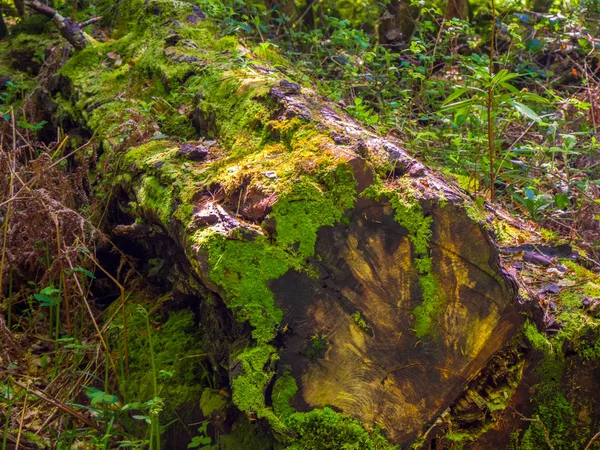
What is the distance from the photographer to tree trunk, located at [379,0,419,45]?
7.50 metres

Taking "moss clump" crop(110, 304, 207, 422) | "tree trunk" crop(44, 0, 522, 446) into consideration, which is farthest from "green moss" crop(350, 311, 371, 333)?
"moss clump" crop(110, 304, 207, 422)

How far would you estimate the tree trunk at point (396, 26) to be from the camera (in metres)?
7.50

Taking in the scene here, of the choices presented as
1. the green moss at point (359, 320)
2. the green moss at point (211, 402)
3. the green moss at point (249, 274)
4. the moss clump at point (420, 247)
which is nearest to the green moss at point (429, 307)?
the moss clump at point (420, 247)

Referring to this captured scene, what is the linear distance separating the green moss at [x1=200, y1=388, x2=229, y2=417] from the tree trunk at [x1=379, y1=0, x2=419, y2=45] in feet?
19.8

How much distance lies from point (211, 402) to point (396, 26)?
6.34m

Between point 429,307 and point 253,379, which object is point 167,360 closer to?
point 253,379

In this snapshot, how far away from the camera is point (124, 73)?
420 centimetres

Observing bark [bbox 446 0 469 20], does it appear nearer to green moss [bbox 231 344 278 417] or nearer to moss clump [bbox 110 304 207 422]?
moss clump [bbox 110 304 207 422]

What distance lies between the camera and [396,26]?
7.58m

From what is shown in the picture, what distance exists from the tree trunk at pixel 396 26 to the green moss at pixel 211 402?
602 centimetres

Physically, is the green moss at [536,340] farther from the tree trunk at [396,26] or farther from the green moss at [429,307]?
the tree trunk at [396,26]

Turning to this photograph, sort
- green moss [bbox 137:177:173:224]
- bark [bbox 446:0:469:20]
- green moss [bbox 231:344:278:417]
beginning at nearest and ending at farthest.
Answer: green moss [bbox 231:344:278:417]
green moss [bbox 137:177:173:224]
bark [bbox 446:0:469:20]

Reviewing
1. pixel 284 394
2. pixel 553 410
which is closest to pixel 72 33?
pixel 284 394

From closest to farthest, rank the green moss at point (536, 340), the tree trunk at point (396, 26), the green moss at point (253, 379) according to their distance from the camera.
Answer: the green moss at point (253, 379) → the green moss at point (536, 340) → the tree trunk at point (396, 26)
